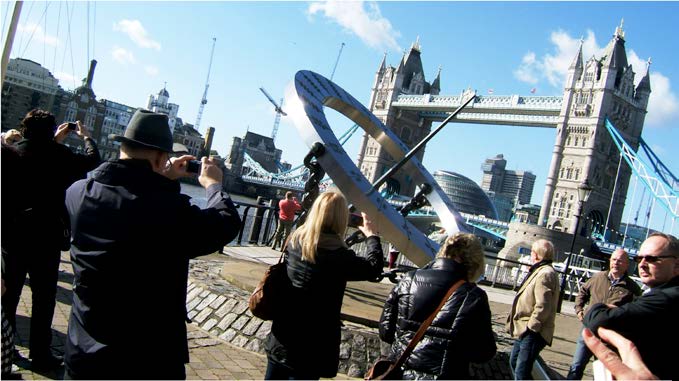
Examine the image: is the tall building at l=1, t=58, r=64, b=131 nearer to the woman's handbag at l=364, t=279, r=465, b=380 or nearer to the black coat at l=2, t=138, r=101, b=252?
the black coat at l=2, t=138, r=101, b=252

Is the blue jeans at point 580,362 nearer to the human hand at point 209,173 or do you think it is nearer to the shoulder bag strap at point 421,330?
the shoulder bag strap at point 421,330

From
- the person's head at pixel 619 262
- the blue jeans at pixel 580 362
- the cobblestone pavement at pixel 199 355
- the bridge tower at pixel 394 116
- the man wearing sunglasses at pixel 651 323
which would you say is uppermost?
the bridge tower at pixel 394 116

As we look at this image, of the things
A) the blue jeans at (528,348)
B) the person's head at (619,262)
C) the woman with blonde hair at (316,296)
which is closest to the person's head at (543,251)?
the blue jeans at (528,348)

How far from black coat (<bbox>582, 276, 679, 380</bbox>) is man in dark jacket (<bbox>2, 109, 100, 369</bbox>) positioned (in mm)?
3103

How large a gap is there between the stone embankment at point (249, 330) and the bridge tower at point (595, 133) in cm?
4617

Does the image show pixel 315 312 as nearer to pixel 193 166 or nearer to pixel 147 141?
pixel 193 166

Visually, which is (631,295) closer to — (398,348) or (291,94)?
(398,348)

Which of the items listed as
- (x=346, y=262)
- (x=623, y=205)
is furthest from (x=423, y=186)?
(x=623, y=205)

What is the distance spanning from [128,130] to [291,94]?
15.3 feet

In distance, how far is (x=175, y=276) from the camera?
224 centimetres

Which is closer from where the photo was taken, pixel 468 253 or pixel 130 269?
pixel 130 269

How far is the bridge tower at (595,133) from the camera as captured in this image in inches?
1923

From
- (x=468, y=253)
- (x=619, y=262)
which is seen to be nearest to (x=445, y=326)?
(x=468, y=253)

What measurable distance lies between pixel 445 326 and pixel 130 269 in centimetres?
147
